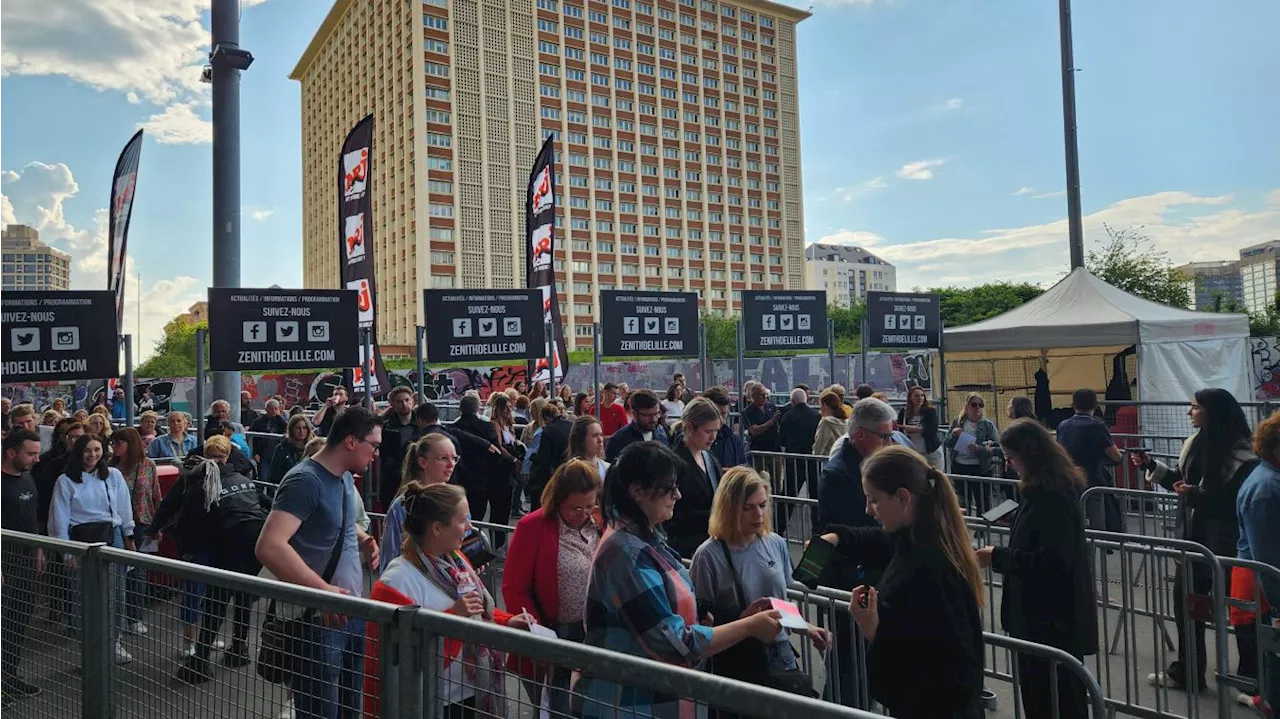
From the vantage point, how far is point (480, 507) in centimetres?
868

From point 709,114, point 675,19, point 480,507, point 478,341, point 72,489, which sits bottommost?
point 480,507

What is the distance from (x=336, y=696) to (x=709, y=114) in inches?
4522

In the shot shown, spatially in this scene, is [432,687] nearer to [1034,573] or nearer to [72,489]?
[1034,573]

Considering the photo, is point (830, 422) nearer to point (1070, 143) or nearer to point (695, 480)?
point (695, 480)

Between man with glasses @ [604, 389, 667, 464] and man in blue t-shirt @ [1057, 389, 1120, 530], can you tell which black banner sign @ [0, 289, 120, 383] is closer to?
man with glasses @ [604, 389, 667, 464]

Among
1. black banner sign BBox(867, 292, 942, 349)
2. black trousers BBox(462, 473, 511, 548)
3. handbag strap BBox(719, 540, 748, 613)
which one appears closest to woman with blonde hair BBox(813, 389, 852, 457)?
black trousers BBox(462, 473, 511, 548)

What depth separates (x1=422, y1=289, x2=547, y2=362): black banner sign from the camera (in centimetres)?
1132

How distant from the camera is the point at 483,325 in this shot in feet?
38.1

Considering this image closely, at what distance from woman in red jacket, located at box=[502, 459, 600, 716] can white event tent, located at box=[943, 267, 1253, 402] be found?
1137 cm

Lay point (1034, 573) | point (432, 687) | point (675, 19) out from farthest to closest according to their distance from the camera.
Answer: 1. point (675, 19)
2. point (1034, 573)
3. point (432, 687)

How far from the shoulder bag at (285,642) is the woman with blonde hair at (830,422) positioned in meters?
6.61

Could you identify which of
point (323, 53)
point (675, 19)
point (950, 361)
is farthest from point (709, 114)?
point (950, 361)

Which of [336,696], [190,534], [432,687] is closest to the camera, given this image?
[432,687]

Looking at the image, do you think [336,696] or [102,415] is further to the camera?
[102,415]
